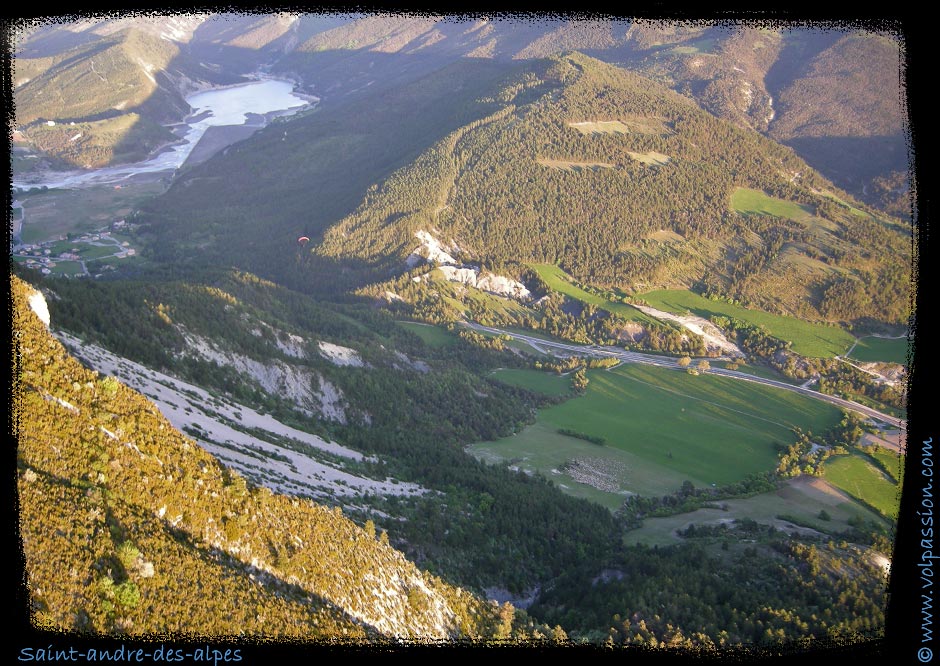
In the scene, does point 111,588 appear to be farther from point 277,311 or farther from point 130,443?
point 277,311

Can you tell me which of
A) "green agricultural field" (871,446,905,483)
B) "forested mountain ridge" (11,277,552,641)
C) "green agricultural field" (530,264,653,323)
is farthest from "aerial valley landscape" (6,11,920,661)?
"green agricultural field" (871,446,905,483)

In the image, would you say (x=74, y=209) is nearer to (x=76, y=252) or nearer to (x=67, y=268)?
(x=76, y=252)

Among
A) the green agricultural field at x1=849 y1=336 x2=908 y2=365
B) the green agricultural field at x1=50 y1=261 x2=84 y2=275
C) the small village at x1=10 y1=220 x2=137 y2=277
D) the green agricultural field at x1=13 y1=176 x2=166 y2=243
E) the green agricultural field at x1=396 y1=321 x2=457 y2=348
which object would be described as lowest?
the green agricultural field at x1=849 y1=336 x2=908 y2=365

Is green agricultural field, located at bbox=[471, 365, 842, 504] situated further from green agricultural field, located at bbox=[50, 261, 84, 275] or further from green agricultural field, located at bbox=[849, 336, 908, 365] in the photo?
green agricultural field, located at bbox=[50, 261, 84, 275]

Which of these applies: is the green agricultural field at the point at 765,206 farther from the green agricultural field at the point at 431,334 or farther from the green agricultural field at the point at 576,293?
the green agricultural field at the point at 431,334

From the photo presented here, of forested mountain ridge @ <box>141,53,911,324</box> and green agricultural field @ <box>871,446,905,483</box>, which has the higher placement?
forested mountain ridge @ <box>141,53,911,324</box>

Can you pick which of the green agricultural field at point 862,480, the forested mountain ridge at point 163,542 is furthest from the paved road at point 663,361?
the forested mountain ridge at point 163,542
